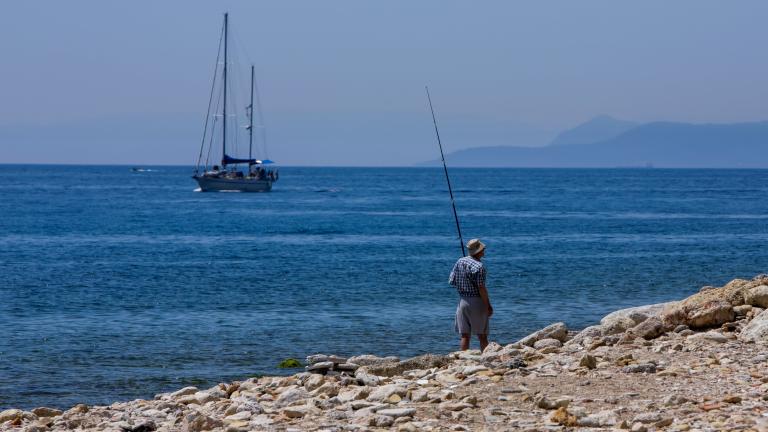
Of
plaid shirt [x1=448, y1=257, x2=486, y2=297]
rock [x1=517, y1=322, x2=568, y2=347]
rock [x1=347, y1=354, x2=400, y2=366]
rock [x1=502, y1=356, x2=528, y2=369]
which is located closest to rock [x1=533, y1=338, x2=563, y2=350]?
rock [x1=517, y1=322, x2=568, y2=347]

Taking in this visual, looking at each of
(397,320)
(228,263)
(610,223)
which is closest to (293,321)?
(397,320)

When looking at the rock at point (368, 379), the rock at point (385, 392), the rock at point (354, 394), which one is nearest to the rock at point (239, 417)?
the rock at point (354, 394)

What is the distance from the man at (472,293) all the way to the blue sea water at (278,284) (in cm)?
393

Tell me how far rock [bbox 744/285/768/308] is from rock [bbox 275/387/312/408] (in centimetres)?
602

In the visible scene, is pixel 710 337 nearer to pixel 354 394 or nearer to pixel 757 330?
pixel 757 330

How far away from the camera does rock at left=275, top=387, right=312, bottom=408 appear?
10.4 meters

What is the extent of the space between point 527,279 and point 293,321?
A: 9.46 m

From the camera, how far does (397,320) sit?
2088 cm

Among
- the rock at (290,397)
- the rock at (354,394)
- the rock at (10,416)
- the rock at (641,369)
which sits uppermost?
the rock at (641,369)

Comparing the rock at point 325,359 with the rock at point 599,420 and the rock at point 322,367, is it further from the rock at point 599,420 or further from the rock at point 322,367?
the rock at point 599,420

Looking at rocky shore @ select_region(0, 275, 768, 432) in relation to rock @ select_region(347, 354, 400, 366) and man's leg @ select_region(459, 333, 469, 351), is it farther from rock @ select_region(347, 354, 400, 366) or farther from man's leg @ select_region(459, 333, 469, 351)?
man's leg @ select_region(459, 333, 469, 351)

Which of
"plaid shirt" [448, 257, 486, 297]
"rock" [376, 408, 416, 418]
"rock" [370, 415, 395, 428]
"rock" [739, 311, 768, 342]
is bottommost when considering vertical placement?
"rock" [370, 415, 395, 428]

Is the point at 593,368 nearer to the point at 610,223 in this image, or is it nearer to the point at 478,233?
the point at 478,233

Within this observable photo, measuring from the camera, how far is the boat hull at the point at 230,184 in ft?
305
